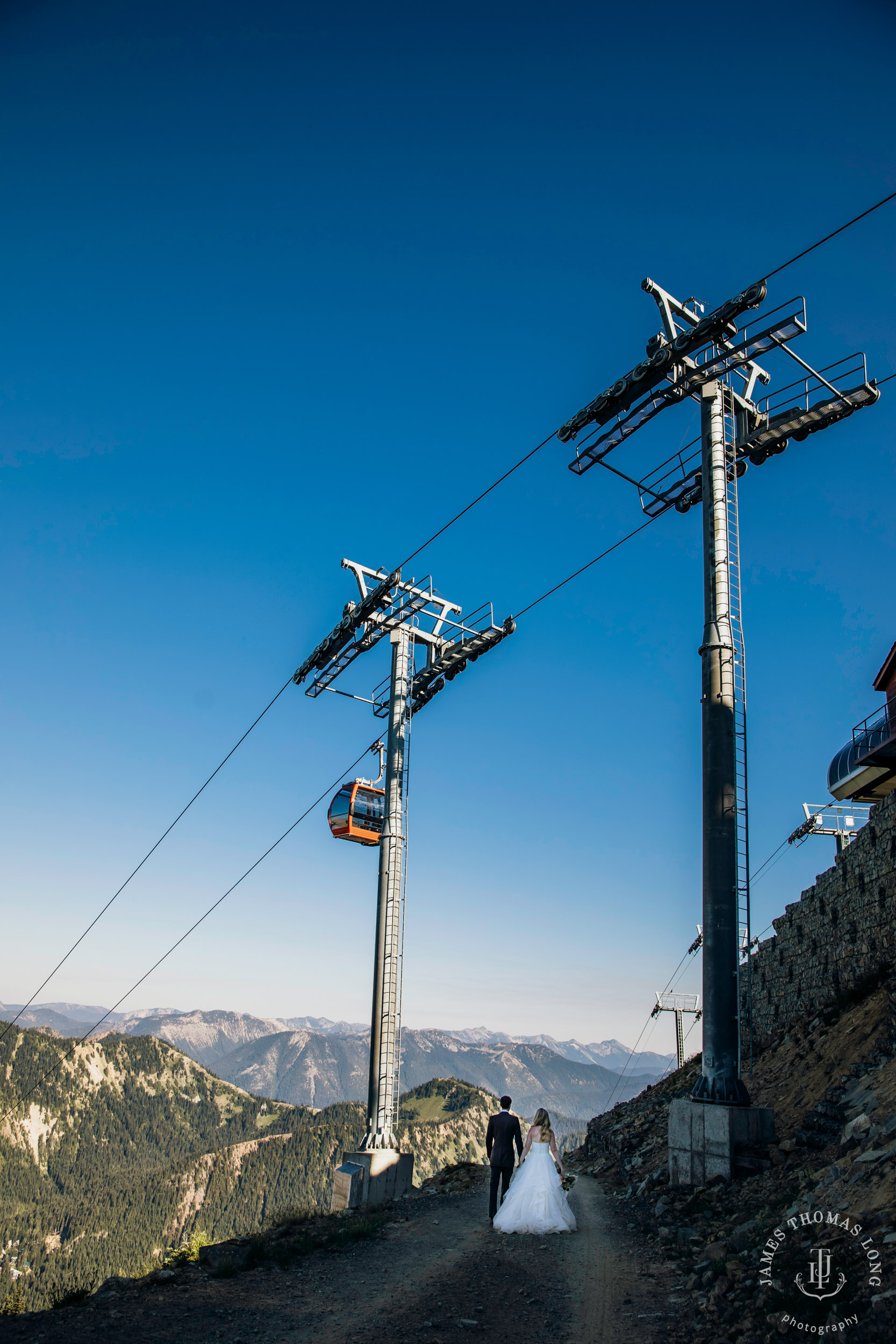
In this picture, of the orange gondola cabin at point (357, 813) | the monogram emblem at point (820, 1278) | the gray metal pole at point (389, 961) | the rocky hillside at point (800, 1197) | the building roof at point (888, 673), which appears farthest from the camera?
the building roof at point (888, 673)

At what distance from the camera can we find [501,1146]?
1186 cm

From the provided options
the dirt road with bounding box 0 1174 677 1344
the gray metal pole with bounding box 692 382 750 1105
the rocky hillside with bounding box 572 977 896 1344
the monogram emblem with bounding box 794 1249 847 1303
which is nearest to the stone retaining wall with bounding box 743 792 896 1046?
the rocky hillside with bounding box 572 977 896 1344

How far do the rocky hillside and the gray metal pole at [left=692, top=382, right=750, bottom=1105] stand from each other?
137 cm

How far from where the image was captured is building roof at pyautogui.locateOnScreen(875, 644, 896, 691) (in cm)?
2719

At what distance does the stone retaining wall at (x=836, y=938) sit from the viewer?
1714 cm

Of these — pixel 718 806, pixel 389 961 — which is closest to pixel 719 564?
pixel 718 806

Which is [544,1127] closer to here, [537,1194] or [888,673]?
[537,1194]

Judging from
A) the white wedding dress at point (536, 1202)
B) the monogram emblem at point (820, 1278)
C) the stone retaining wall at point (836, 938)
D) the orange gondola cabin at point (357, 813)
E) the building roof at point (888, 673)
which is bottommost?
the white wedding dress at point (536, 1202)

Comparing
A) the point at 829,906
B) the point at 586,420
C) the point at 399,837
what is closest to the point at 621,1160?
the point at 829,906

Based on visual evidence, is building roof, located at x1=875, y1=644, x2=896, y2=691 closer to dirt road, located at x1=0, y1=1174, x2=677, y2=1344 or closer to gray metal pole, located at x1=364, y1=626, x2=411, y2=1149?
gray metal pole, located at x1=364, y1=626, x2=411, y2=1149

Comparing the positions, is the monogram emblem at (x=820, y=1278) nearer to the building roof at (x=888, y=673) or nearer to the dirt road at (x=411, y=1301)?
the dirt road at (x=411, y=1301)

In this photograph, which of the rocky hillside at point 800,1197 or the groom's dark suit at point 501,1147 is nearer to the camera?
the rocky hillside at point 800,1197

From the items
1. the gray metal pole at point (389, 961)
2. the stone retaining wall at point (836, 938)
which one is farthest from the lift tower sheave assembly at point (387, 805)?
the stone retaining wall at point (836, 938)

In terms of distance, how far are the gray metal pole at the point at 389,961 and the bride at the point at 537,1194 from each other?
29.3 ft
